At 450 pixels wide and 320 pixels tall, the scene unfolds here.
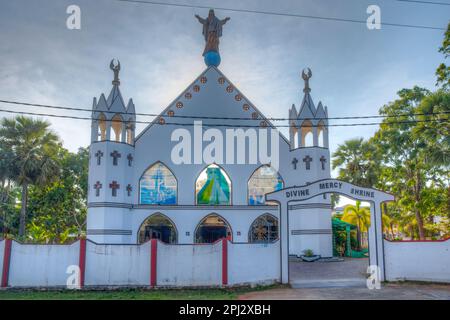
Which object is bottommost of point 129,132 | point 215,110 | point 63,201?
point 63,201

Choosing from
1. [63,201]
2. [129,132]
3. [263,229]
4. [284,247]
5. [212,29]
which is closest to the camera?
[284,247]

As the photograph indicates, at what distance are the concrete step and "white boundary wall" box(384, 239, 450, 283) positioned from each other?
1487 millimetres

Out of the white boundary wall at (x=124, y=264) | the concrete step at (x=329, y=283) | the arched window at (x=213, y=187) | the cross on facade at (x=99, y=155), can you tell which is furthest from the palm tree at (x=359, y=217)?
the cross on facade at (x=99, y=155)

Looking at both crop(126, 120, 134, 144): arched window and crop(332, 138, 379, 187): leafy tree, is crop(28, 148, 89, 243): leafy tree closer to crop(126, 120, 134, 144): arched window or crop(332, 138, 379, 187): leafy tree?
crop(126, 120, 134, 144): arched window

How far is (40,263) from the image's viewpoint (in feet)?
50.5

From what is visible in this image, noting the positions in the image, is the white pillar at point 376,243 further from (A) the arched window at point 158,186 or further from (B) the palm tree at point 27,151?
(B) the palm tree at point 27,151

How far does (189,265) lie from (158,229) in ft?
32.3

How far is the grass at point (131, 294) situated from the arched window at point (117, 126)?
1247cm

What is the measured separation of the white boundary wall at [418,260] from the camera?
15.8 metres

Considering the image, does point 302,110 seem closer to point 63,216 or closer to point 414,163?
point 414,163

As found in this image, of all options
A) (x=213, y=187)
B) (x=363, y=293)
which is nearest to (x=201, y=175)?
(x=213, y=187)

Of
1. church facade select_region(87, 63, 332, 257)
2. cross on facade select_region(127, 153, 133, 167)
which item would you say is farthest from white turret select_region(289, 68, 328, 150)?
cross on facade select_region(127, 153, 133, 167)

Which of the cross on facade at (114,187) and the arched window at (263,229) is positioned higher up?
the cross on facade at (114,187)

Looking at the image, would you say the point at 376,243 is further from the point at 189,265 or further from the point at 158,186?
the point at 158,186
